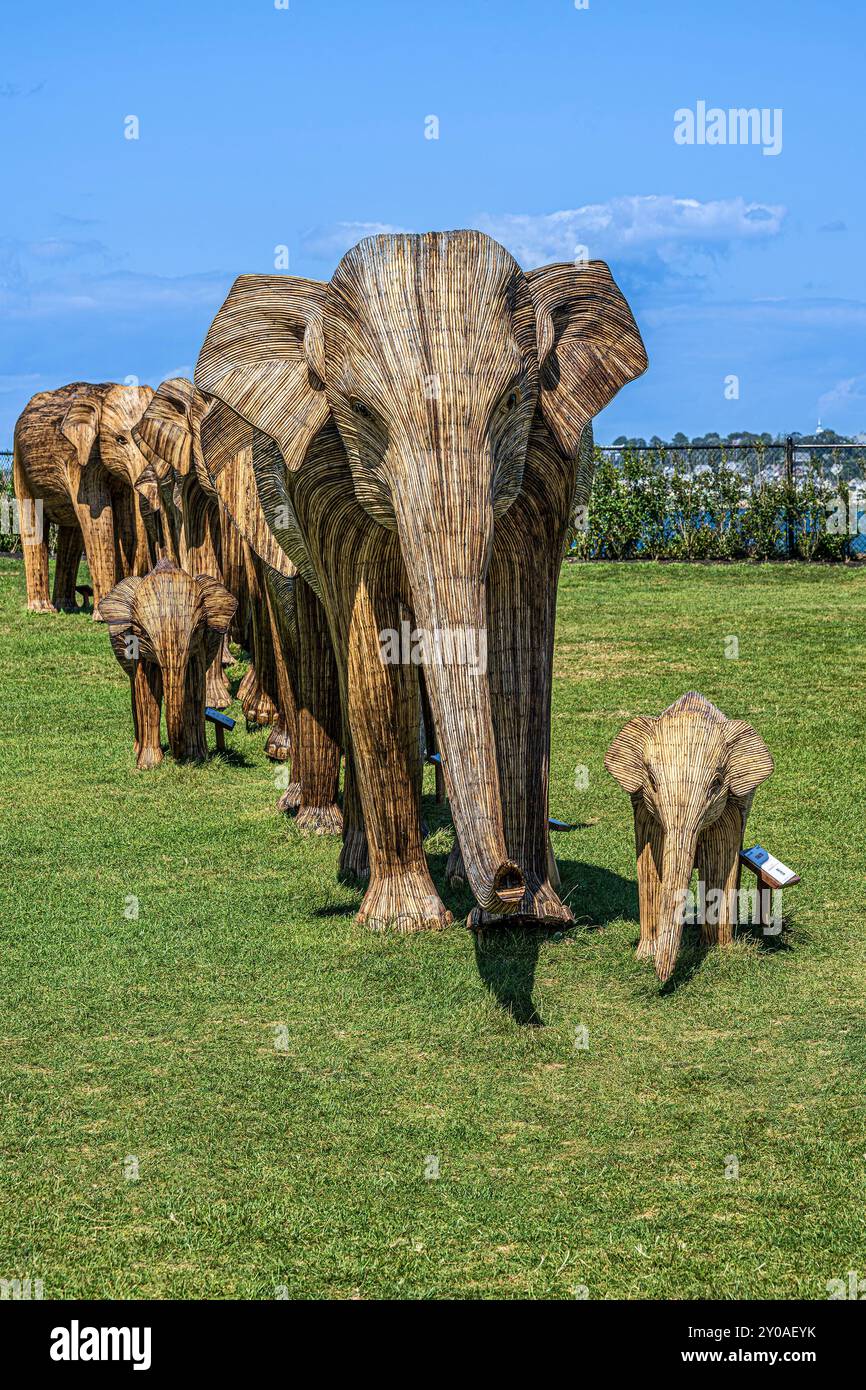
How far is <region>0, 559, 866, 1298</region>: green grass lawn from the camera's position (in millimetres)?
4891

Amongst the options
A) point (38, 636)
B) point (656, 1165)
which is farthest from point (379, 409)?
point (38, 636)

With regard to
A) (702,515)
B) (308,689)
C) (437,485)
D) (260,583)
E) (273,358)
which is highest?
(273,358)

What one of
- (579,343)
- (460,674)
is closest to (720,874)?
(460,674)

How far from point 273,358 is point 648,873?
9.52 ft

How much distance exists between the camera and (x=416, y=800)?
26.0ft

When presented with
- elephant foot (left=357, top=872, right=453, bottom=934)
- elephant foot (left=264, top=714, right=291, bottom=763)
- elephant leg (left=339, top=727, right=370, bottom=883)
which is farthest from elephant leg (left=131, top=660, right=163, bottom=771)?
elephant foot (left=357, top=872, right=453, bottom=934)

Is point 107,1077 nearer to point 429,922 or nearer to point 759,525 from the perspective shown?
point 429,922

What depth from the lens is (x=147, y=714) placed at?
41.1 ft

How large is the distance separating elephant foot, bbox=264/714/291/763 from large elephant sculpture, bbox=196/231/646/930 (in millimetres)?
4544

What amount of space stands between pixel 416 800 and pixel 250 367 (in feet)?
7.27

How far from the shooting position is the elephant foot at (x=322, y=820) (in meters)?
10.3

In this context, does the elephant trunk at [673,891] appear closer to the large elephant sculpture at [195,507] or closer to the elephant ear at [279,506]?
the elephant ear at [279,506]

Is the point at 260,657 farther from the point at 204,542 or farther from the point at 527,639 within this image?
the point at 527,639

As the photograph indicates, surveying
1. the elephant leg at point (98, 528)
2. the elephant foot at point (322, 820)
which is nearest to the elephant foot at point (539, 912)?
the elephant foot at point (322, 820)
